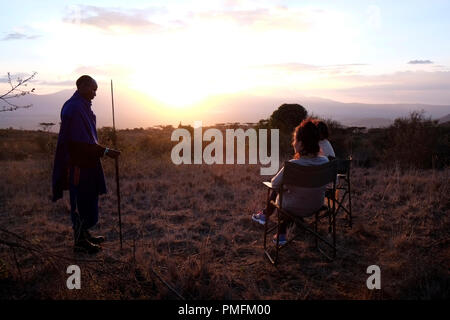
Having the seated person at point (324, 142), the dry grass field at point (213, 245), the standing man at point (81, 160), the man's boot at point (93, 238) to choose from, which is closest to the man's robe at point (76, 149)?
the standing man at point (81, 160)

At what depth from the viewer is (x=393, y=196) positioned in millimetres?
5820

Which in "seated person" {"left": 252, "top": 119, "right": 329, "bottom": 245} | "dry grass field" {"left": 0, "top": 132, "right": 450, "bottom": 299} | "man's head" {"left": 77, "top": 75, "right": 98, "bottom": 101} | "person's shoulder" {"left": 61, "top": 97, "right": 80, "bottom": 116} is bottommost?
"dry grass field" {"left": 0, "top": 132, "right": 450, "bottom": 299}

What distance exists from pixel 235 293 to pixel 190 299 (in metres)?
0.41

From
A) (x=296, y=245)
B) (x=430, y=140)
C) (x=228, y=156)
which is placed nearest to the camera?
(x=296, y=245)

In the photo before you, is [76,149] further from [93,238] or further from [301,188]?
[301,188]

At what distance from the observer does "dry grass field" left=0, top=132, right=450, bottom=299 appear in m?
2.84

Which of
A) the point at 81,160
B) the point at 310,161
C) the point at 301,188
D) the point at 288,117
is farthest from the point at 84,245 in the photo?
the point at 288,117

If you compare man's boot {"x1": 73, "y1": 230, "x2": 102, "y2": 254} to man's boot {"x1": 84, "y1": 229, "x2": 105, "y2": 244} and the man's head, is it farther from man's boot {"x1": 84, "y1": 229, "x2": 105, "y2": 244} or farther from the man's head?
the man's head

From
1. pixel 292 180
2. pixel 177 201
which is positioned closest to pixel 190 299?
pixel 292 180

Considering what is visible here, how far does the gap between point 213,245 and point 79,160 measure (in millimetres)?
1755

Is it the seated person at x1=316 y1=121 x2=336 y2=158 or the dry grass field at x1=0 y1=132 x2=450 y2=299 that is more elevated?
the seated person at x1=316 y1=121 x2=336 y2=158

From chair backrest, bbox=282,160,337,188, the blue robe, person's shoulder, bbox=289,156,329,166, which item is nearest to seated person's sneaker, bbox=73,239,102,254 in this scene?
the blue robe

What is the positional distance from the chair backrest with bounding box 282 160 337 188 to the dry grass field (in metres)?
0.88

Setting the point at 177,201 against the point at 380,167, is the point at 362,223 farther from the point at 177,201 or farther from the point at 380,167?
the point at 380,167
